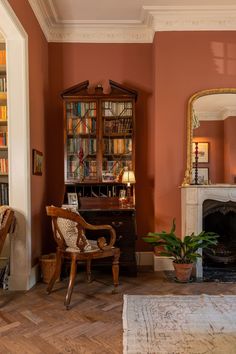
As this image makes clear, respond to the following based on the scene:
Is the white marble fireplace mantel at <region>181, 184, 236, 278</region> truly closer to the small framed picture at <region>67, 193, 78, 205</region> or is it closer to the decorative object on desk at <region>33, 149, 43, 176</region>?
the small framed picture at <region>67, 193, 78, 205</region>

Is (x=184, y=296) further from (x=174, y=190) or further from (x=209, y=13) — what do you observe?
(x=209, y=13)

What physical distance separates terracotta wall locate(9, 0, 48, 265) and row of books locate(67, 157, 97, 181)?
0.37 metres

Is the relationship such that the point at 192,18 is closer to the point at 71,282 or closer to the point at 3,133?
the point at 3,133

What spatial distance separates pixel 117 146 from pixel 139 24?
170cm

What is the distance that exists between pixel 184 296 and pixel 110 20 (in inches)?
138

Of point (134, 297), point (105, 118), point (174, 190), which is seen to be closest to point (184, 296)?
point (134, 297)

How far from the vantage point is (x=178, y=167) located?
3873 mm

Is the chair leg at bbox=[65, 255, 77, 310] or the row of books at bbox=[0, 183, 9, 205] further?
the row of books at bbox=[0, 183, 9, 205]

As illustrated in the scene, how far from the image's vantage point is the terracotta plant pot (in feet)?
10.9

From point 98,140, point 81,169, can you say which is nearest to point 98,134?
point 98,140

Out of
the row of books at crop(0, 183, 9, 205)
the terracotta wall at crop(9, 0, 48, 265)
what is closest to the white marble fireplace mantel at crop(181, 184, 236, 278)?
the terracotta wall at crop(9, 0, 48, 265)

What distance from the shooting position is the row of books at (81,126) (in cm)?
393

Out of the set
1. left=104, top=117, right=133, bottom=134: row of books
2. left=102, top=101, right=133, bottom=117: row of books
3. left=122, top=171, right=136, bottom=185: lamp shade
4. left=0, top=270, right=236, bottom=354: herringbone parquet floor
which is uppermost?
left=102, top=101, right=133, bottom=117: row of books

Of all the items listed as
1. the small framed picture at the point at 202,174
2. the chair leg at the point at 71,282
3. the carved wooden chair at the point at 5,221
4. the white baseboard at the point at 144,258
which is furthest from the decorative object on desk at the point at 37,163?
the small framed picture at the point at 202,174
